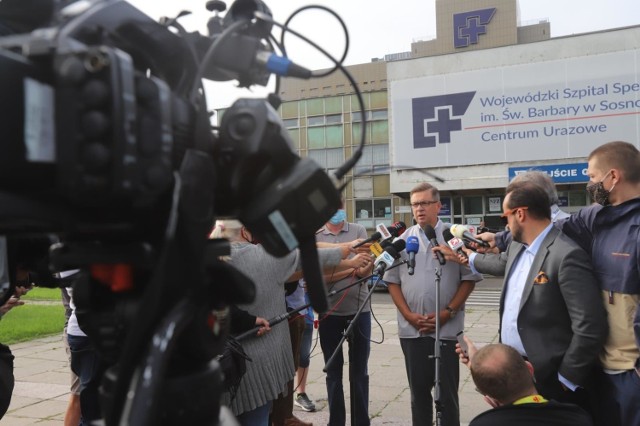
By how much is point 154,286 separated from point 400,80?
73.0ft

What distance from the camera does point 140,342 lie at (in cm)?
105

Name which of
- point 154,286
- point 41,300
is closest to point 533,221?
point 154,286

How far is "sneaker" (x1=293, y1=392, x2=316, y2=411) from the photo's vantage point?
206 inches

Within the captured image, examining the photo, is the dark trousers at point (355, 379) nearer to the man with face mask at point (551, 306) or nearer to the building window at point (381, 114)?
the man with face mask at point (551, 306)

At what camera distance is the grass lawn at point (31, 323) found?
9109mm

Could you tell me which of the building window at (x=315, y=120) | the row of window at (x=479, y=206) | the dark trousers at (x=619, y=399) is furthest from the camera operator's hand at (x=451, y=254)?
the building window at (x=315, y=120)

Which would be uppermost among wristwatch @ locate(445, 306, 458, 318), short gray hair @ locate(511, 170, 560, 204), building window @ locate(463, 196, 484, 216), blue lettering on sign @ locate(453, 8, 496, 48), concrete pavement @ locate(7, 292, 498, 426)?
blue lettering on sign @ locate(453, 8, 496, 48)

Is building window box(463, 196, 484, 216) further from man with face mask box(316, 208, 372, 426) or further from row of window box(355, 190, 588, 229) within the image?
man with face mask box(316, 208, 372, 426)

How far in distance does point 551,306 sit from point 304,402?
3.00 m

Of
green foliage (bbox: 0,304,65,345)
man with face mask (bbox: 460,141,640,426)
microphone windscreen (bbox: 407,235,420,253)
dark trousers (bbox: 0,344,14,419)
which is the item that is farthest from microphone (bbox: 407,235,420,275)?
green foliage (bbox: 0,304,65,345)

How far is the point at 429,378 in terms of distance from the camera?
4078 mm

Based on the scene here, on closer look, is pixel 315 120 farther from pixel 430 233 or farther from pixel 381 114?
pixel 430 233

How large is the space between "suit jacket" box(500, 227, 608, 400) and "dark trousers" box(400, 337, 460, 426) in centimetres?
100

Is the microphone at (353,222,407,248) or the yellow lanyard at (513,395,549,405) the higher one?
the microphone at (353,222,407,248)
